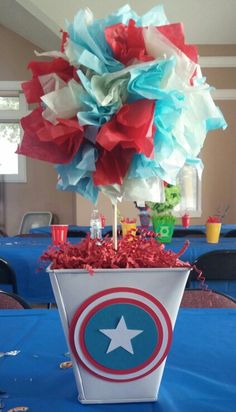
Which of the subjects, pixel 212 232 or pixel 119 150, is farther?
pixel 212 232

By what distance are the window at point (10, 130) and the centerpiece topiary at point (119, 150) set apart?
519cm

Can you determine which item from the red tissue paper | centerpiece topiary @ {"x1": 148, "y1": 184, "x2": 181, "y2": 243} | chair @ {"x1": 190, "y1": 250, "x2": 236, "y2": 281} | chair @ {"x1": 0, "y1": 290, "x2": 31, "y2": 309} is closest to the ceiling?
centerpiece topiary @ {"x1": 148, "y1": 184, "x2": 181, "y2": 243}

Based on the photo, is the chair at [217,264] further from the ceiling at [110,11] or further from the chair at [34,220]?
the chair at [34,220]

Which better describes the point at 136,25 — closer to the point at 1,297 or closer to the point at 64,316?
the point at 64,316

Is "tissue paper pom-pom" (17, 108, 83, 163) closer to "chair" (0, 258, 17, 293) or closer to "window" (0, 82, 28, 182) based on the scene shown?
"chair" (0, 258, 17, 293)

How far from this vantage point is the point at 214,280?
1.92 meters

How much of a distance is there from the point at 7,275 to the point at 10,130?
4.24 m

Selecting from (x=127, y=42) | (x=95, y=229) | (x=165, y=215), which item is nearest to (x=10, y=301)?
(x=95, y=229)

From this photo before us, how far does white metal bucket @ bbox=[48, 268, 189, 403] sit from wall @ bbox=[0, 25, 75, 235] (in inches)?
196

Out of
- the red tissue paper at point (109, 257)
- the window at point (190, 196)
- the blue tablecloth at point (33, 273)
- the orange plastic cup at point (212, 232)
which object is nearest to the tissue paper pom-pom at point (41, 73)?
the red tissue paper at point (109, 257)

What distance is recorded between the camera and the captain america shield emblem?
1.84ft

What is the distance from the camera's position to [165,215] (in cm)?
218

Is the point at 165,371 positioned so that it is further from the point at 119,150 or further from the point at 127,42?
the point at 127,42

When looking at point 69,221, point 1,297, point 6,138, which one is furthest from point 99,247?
point 6,138
